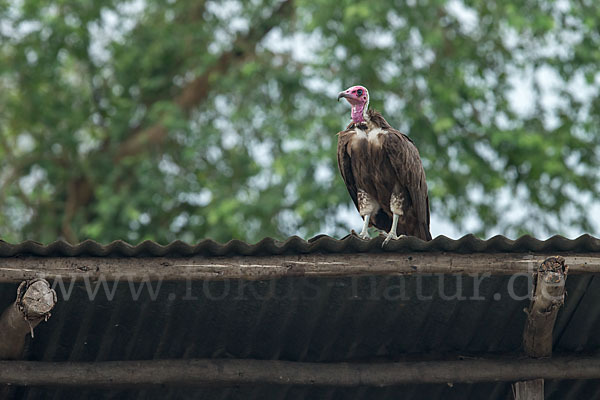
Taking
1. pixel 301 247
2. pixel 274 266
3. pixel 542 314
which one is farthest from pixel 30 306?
pixel 542 314

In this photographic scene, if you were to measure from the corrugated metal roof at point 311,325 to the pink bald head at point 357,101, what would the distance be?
1931 mm

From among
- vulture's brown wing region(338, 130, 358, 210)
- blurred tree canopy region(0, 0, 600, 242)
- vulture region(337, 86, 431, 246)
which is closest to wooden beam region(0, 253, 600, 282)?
vulture region(337, 86, 431, 246)

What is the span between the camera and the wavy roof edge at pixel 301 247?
4824mm

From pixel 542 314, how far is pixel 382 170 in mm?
2031

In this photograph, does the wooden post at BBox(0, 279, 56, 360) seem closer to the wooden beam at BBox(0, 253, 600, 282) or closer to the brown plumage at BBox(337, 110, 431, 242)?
the wooden beam at BBox(0, 253, 600, 282)

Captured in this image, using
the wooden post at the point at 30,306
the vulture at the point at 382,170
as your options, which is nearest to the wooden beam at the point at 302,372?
the wooden post at the point at 30,306

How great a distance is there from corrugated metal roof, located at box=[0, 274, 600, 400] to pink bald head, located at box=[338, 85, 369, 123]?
1.93 meters

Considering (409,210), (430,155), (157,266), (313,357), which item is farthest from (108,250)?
(430,155)

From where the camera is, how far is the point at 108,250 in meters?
4.83

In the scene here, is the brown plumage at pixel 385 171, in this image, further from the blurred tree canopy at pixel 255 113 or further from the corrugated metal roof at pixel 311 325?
the blurred tree canopy at pixel 255 113

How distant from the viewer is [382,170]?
22.3 ft

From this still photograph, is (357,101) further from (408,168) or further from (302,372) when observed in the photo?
(302,372)

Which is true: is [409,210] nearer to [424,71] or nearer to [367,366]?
[367,366]

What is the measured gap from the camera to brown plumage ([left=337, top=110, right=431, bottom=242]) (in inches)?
263
